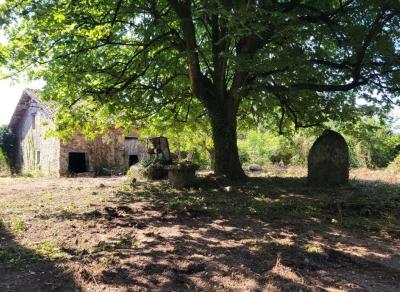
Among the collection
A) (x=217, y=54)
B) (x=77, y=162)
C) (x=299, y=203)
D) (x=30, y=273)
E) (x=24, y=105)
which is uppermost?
(x=24, y=105)

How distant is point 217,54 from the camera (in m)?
11.7

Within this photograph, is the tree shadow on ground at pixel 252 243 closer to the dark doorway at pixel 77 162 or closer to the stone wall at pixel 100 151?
the stone wall at pixel 100 151

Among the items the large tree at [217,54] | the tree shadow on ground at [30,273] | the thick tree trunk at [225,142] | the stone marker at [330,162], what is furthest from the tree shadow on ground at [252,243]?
the large tree at [217,54]

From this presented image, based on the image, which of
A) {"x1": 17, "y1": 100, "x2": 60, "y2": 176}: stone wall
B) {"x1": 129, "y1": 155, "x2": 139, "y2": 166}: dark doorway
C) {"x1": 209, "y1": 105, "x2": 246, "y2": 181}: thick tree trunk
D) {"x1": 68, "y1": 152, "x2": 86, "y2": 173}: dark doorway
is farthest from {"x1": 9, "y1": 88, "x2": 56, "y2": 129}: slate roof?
{"x1": 209, "y1": 105, "x2": 246, "y2": 181}: thick tree trunk

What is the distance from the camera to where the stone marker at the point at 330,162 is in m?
12.5

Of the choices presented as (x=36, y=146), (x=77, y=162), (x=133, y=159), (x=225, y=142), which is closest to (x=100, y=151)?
(x=77, y=162)

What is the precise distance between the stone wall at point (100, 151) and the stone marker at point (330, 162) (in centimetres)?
1524

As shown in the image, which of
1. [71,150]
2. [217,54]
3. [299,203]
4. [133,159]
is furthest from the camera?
[133,159]

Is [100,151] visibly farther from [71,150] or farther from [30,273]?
[30,273]

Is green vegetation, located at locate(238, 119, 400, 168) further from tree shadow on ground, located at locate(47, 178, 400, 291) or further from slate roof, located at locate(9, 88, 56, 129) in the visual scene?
slate roof, located at locate(9, 88, 56, 129)

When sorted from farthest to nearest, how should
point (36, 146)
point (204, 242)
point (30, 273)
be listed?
point (36, 146)
point (204, 242)
point (30, 273)

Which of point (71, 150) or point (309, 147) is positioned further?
point (309, 147)

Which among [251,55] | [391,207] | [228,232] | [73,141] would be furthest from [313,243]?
[73,141]

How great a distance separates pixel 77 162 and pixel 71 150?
6.80ft
